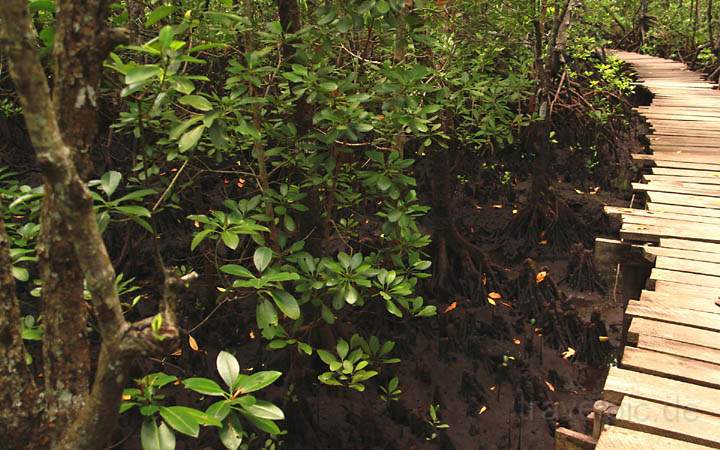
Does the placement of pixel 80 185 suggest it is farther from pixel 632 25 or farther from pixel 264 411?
pixel 632 25

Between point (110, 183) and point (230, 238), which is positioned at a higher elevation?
point (110, 183)

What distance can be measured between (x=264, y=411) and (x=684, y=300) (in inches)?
82.9

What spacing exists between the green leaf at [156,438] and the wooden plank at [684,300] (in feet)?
7.05

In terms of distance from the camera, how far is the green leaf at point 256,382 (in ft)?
4.87

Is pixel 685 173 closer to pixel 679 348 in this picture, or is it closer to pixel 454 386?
pixel 454 386

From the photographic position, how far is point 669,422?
6.16 ft

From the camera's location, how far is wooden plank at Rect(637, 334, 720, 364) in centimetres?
226

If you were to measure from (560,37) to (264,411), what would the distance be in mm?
6135

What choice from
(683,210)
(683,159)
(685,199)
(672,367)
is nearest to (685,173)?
(683,159)

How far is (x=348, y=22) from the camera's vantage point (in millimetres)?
2619

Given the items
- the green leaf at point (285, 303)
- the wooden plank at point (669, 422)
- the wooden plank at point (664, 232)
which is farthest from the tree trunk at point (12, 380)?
the wooden plank at point (664, 232)

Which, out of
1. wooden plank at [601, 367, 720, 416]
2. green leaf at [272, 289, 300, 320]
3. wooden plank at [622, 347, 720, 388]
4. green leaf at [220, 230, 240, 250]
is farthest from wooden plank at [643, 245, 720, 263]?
green leaf at [220, 230, 240, 250]

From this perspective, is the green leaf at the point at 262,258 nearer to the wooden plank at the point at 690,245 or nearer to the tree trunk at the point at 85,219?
the tree trunk at the point at 85,219

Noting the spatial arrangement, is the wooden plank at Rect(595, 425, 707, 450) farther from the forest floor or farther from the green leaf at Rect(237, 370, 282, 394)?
the forest floor
